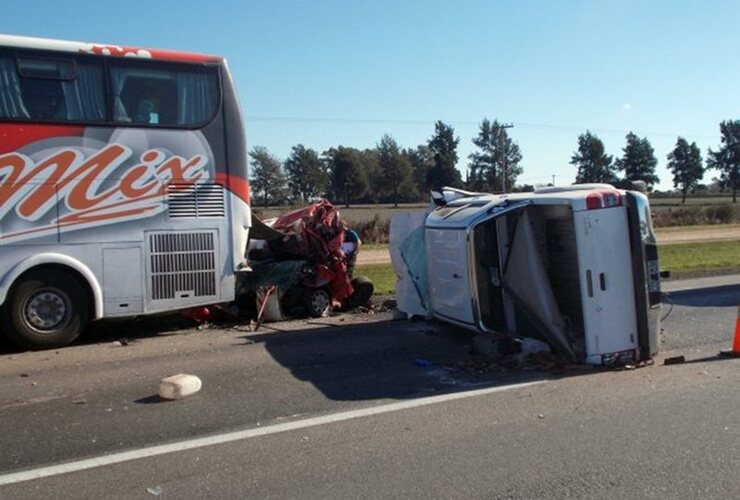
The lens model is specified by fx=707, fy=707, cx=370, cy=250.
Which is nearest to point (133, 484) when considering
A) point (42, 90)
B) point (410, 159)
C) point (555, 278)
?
point (555, 278)

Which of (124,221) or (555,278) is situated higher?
(124,221)

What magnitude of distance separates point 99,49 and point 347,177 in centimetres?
8614

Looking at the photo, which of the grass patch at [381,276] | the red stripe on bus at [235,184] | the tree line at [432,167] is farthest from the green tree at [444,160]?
the red stripe on bus at [235,184]

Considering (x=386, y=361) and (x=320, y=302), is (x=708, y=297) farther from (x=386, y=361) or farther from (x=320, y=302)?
(x=386, y=361)

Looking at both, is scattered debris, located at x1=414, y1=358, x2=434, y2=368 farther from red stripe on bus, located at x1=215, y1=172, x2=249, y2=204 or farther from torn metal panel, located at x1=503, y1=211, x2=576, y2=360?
red stripe on bus, located at x1=215, y1=172, x2=249, y2=204

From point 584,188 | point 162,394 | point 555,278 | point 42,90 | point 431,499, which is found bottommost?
point 431,499

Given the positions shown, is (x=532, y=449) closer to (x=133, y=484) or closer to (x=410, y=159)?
(x=133, y=484)

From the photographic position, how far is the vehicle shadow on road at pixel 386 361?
21.9 ft

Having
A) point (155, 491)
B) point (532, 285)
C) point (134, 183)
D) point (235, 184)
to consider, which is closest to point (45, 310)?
point (134, 183)

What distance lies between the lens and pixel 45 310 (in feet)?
28.6

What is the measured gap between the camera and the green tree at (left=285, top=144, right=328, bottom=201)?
96.2 meters

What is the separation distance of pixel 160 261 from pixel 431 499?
248 inches

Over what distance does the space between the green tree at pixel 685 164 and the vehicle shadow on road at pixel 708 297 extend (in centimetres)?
10408

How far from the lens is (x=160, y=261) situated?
9391 mm
